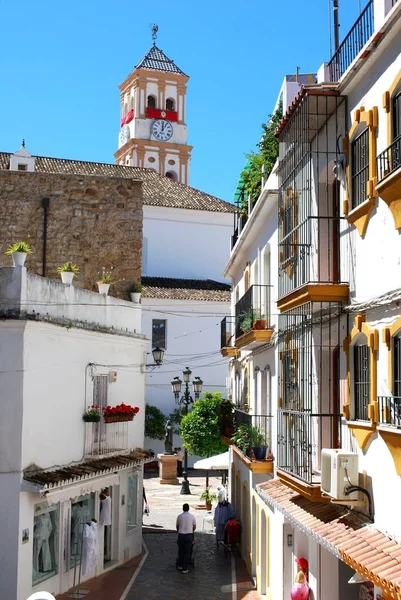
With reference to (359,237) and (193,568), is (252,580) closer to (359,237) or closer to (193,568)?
(193,568)

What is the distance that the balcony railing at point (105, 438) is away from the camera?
60.7 feet

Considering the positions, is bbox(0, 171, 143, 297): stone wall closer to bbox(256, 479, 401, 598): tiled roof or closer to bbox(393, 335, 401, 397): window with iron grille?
bbox(256, 479, 401, 598): tiled roof

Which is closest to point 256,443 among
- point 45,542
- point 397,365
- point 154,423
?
point 45,542

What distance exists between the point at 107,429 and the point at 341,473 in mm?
10617

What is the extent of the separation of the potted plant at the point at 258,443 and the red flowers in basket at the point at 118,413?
319 cm

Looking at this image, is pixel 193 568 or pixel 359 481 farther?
pixel 193 568

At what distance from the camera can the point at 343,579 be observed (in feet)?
39.0

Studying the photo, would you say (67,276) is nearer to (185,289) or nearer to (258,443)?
(258,443)

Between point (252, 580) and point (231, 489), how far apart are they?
6.74m

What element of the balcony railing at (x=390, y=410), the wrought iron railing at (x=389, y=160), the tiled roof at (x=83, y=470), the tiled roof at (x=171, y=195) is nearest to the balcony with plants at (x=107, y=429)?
the tiled roof at (x=83, y=470)

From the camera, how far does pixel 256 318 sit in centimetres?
1784

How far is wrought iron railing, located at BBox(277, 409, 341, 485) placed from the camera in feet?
37.0

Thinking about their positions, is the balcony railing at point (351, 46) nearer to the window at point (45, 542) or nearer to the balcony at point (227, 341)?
the window at point (45, 542)

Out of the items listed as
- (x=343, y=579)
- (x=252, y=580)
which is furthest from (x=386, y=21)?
(x=252, y=580)
